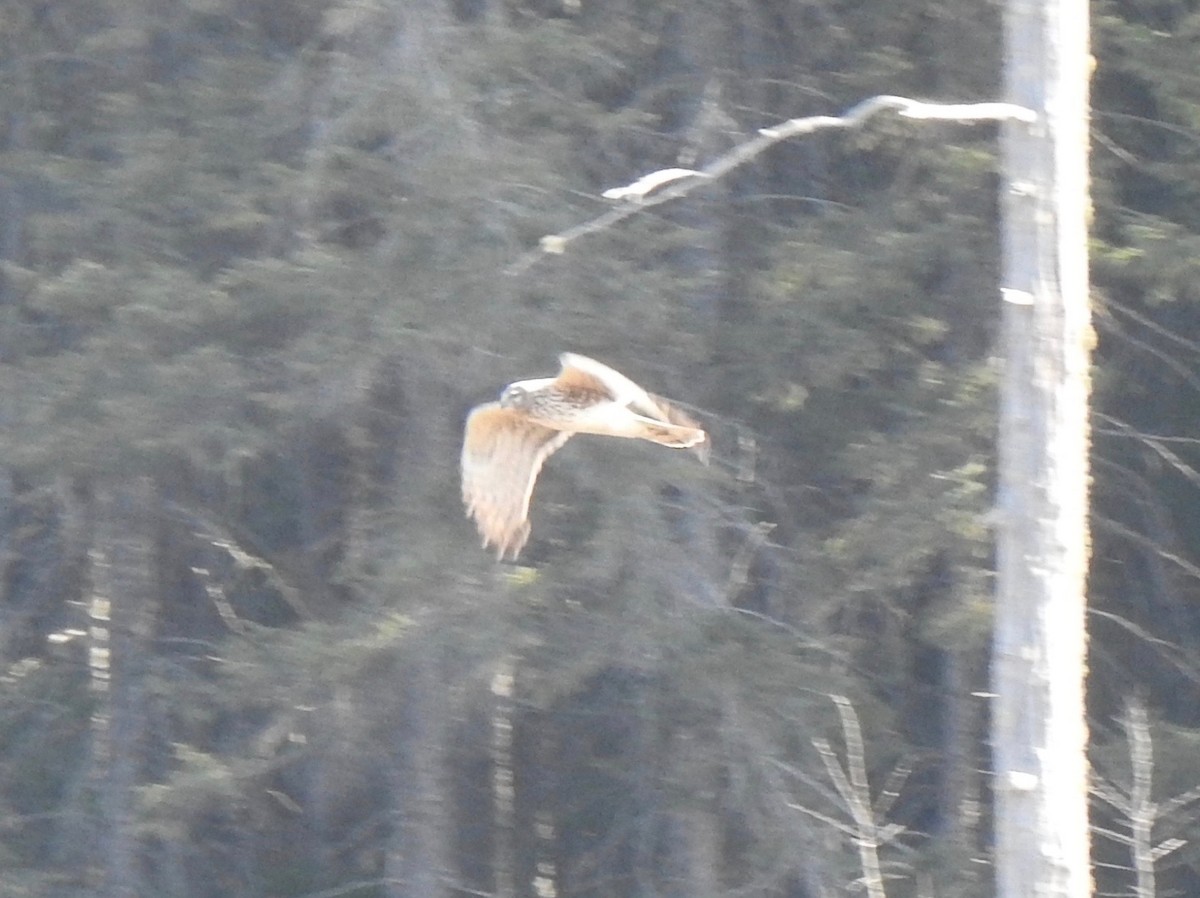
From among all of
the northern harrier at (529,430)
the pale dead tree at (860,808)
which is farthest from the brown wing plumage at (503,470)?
the pale dead tree at (860,808)

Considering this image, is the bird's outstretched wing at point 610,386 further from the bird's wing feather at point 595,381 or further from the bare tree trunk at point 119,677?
the bare tree trunk at point 119,677

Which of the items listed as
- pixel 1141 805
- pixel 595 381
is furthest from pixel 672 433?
pixel 1141 805

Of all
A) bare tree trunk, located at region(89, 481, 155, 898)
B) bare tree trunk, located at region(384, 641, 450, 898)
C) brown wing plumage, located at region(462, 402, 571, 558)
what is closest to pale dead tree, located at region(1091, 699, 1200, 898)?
brown wing plumage, located at region(462, 402, 571, 558)

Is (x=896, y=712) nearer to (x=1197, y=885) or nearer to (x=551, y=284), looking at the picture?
(x=1197, y=885)

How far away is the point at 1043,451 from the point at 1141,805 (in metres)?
1.12

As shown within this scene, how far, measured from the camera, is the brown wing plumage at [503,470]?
7152mm

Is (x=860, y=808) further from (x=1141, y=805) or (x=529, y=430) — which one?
(x=529, y=430)

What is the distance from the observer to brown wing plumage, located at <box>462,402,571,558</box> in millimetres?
7152

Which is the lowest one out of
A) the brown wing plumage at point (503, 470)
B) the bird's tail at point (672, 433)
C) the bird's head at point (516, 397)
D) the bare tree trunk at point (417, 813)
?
the bare tree trunk at point (417, 813)

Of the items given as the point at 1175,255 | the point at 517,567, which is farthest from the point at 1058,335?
the point at 517,567

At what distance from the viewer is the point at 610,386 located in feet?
20.6

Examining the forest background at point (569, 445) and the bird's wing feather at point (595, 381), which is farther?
the forest background at point (569, 445)

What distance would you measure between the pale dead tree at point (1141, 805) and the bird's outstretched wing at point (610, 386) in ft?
5.11

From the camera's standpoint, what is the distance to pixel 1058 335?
5.41 meters
